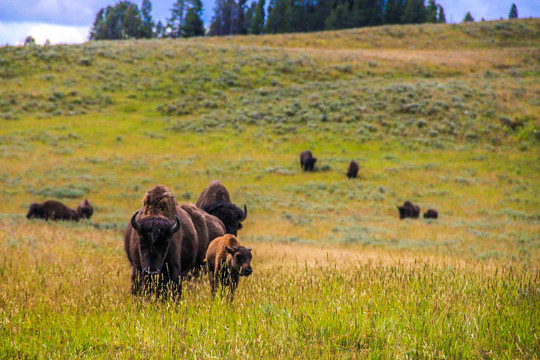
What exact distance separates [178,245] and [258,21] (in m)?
94.7

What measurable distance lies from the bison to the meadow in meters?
0.45

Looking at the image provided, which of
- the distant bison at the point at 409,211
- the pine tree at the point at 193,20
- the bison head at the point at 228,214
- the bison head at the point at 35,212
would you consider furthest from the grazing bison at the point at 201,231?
A: the pine tree at the point at 193,20

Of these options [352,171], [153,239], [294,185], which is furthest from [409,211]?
[153,239]

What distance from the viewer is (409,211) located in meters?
21.7

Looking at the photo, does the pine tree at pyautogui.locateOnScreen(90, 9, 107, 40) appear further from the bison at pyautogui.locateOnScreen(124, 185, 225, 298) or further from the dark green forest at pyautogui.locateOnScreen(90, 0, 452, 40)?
the bison at pyautogui.locateOnScreen(124, 185, 225, 298)

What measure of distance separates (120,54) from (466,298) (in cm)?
5847

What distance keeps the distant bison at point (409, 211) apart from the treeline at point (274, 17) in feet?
246

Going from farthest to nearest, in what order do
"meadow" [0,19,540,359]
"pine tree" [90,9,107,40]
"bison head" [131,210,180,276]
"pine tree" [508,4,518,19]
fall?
→ "pine tree" [508,4,518,19]
"pine tree" [90,9,107,40]
"bison head" [131,210,180,276]
"meadow" [0,19,540,359]

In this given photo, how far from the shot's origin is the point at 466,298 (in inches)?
193

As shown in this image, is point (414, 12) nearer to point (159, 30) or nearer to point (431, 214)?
point (159, 30)

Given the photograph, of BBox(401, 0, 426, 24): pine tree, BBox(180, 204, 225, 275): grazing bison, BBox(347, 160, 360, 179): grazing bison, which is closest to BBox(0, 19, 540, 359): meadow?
BBox(347, 160, 360, 179): grazing bison

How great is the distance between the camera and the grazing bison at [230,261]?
6269mm

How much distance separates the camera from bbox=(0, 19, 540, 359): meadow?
4.08 m

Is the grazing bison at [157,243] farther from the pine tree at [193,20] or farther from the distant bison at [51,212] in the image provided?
the pine tree at [193,20]
